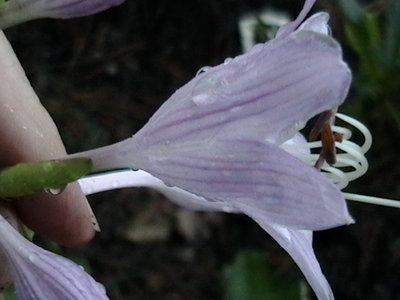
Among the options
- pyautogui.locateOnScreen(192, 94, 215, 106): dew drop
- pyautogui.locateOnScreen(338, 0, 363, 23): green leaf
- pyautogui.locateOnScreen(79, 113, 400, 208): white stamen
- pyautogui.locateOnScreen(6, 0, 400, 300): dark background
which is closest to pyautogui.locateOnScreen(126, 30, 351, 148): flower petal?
pyautogui.locateOnScreen(192, 94, 215, 106): dew drop

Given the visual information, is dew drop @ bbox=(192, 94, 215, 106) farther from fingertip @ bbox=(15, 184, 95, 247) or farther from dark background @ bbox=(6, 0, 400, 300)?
dark background @ bbox=(6, 0, 400, 300)

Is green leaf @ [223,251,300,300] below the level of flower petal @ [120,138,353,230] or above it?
below

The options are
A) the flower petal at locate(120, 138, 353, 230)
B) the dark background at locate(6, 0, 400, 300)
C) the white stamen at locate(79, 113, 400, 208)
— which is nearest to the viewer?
the flower petal at locate(120, 138, 353, 230)

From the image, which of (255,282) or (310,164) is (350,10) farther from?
(310,164)

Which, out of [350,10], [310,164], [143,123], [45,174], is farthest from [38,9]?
[143,123]

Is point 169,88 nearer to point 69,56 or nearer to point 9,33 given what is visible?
point 69,56

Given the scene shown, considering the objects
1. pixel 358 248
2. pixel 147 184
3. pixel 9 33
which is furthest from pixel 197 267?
pixel 147 184
